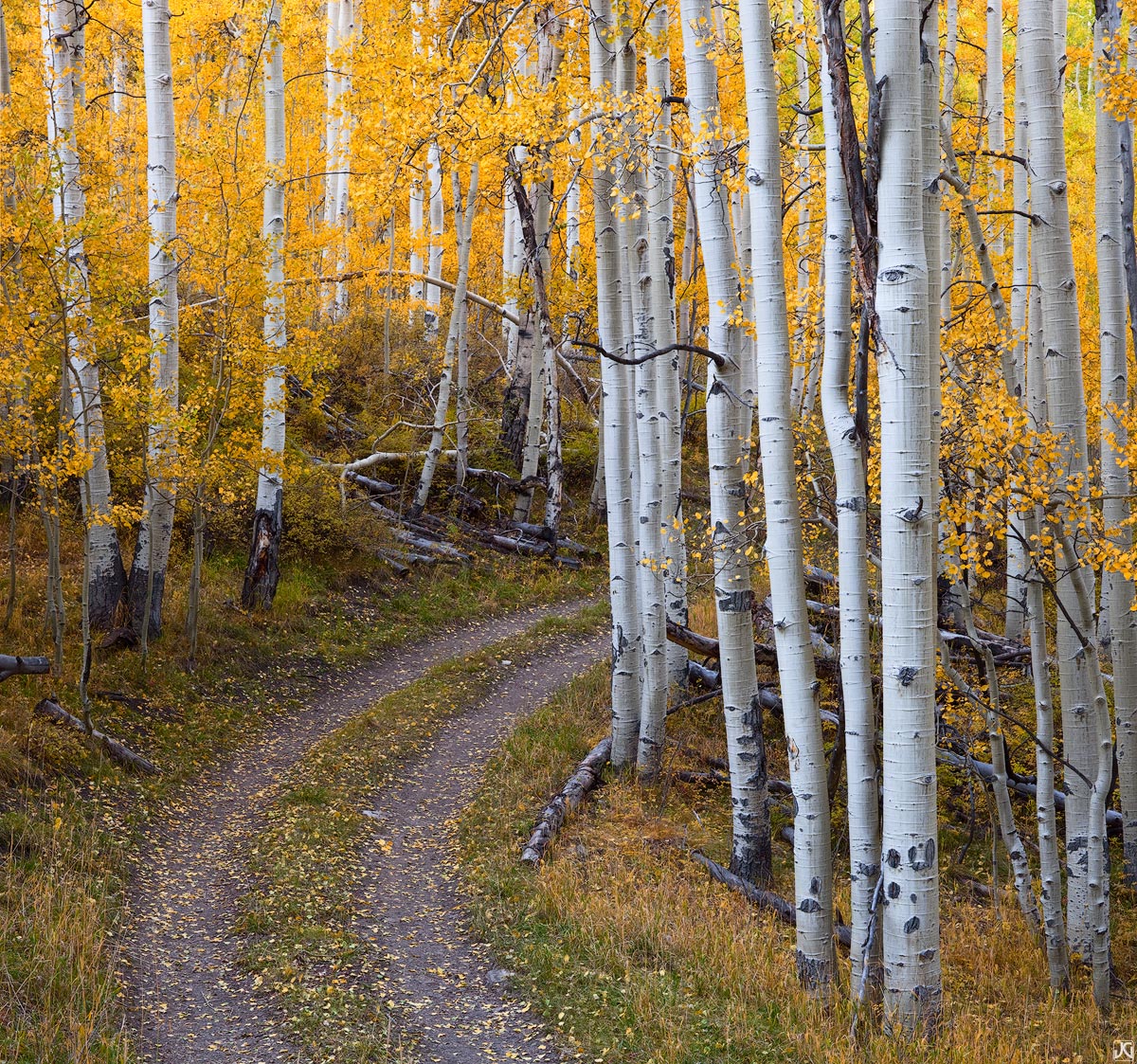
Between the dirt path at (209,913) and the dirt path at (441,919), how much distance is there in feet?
2.26

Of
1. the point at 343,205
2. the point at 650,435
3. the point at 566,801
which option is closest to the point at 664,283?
the point at 650,435

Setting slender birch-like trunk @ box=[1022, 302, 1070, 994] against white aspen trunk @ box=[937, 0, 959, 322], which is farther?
white aspen trunk @ box=[937, 0, 959, 322]

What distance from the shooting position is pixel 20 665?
7.68 metres

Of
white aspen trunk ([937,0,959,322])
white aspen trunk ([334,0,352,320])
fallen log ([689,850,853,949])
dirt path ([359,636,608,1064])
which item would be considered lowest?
fallen log ([689,850,853,949])

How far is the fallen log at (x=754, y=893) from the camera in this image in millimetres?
6641

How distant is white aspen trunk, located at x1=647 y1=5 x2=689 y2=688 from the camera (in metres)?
7.64

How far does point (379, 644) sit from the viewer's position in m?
12.7

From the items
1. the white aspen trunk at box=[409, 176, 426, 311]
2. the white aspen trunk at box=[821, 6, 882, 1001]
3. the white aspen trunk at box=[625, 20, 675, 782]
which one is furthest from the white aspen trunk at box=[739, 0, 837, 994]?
the white aspen trunk at box=[409, 176, 426, 311]

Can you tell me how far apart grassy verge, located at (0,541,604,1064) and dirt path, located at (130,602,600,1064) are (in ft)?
0.60

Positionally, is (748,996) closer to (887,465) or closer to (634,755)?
(887,465)

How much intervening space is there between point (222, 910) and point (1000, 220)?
456 inches

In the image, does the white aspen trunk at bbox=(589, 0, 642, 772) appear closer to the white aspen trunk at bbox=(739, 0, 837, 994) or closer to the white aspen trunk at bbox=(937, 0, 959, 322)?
the white aspen trunk at bbox=(739, 0, 837, 994)

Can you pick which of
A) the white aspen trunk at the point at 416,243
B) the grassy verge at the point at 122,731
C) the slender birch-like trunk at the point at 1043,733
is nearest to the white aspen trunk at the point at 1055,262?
the slender birch-like trunk at the point at 1043,733

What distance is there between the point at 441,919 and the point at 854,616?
3.53 metres
